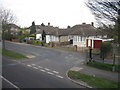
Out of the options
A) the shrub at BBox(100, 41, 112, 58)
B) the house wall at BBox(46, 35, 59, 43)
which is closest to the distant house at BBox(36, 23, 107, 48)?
the house wall at BBox(46, 35, 59, 43)

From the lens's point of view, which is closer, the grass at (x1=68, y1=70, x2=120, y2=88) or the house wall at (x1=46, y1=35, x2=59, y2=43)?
the grass at (x1=68, y1=70, x2=120, y2=88)

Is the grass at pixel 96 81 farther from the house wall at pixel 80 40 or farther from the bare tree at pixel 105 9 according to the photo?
the house wall at pixel 80 40

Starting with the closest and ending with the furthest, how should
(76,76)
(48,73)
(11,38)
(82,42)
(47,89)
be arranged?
(47,89) → (76,76) → (48,73) → (82,42) → (11,38)

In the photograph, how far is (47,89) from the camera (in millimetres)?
11602

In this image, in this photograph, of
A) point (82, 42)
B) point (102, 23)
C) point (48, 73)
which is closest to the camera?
point (102, 23)

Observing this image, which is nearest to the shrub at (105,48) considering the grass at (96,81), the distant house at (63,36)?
the grass at (96,81)

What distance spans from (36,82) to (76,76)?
351 centimetres

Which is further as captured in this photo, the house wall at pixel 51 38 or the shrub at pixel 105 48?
the house wall at pixel 51 38

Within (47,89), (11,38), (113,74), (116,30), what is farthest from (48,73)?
(11,38)

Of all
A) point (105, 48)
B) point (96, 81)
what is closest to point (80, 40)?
point (105, 48)

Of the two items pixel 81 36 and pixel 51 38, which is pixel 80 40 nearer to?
pixel 81 36

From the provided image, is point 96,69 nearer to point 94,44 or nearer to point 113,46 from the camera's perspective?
point 113,46

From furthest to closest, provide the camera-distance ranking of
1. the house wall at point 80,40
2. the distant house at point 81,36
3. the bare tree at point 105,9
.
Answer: the house wall at point 80,40
the distant house at point 81,36
the bare tree at point 105,9

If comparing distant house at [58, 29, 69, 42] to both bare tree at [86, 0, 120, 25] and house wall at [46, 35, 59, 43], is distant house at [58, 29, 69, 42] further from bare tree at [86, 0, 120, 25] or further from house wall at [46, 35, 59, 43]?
bare tree at [86, 0, 120, 25]
